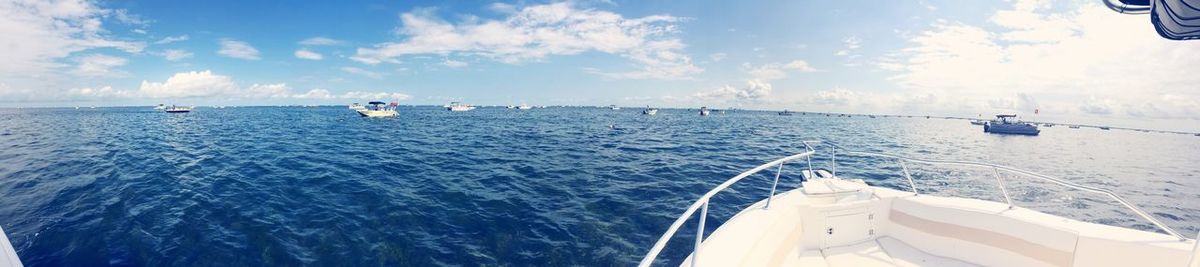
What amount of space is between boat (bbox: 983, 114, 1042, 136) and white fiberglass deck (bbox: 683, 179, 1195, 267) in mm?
73597

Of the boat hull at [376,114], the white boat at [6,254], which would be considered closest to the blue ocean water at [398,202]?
the white boat at [6,254]

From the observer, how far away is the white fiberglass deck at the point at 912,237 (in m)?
4.21

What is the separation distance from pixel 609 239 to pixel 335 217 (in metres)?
6.88

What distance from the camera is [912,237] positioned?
581 centimetres

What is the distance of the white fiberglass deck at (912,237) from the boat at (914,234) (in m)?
0.01

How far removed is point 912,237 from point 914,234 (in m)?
0.06

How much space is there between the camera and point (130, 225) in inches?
355

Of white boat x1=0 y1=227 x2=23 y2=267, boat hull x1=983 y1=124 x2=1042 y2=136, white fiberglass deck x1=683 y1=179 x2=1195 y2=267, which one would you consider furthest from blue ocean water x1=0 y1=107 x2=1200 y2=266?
boat hull x1=983 y1=124 x2=1042 y2=136

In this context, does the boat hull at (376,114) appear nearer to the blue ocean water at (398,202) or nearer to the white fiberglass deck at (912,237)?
the blue ocean water at (398,202)

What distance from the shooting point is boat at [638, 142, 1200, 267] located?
420cm

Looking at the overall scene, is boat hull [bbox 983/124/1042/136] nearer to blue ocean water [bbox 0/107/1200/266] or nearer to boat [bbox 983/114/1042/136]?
boat [bbox 983/114/1042/136]

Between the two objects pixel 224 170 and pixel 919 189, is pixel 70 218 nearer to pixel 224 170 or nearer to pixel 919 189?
pixel 224 170

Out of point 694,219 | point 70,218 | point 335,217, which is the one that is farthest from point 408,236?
point 70,218

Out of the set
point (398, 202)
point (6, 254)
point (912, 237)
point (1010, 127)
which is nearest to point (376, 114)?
point (398, 202)
